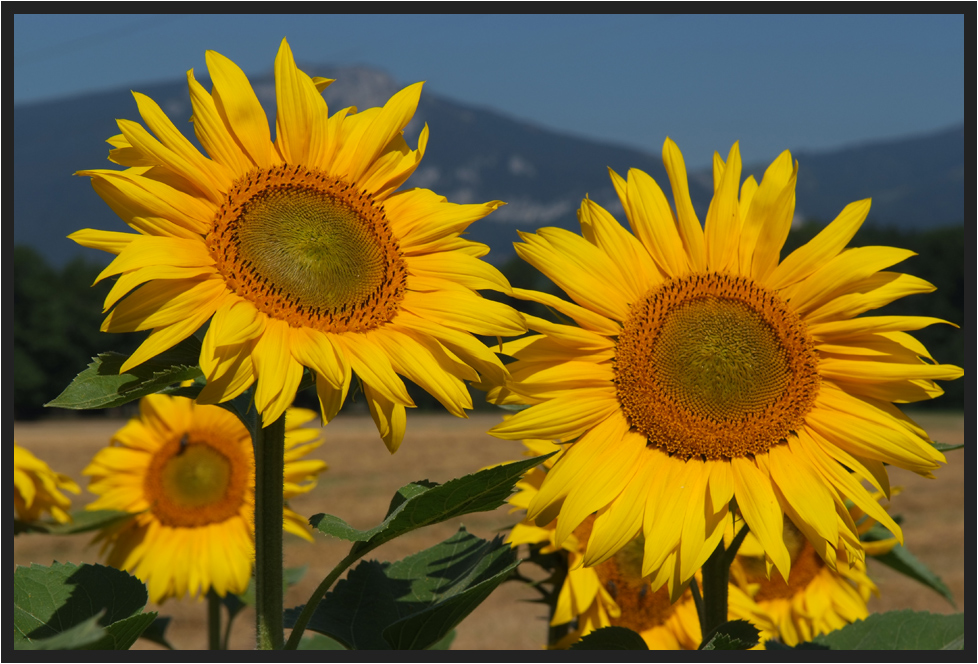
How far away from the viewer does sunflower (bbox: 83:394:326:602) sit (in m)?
3.47

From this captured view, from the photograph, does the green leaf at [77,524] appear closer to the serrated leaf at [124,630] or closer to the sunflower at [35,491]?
the sunflower at [35,491]

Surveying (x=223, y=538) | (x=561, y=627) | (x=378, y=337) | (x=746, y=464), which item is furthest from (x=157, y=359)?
(x=223, y=538)

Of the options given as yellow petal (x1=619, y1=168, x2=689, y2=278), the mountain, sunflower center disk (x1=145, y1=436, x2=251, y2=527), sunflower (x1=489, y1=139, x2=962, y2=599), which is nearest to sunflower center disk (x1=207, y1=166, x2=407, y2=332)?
sunflower (x1=489, y1=139, x2=962, y2=599)

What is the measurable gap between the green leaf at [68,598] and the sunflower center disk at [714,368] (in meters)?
1.08

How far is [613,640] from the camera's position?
6.35 feet

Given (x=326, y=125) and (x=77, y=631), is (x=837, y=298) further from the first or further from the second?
(x=77, y=631)

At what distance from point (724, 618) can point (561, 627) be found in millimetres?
869

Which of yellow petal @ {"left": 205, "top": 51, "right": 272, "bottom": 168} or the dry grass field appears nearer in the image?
yellow petal @ {"left": 205, "top": 51, "right": 272, "bottom": 168}

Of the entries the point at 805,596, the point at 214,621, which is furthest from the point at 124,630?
the point at 805,596

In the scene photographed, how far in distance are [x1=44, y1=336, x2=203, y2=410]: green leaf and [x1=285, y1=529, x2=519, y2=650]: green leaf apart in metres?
0.64

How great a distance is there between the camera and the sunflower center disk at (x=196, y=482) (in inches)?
140

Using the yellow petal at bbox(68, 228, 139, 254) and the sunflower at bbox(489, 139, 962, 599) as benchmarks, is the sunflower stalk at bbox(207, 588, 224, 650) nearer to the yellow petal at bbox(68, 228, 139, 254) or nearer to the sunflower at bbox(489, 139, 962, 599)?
the sunflower at bbox(489, 139, 962, 599)

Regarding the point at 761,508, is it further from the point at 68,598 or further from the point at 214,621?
the point at 214,621

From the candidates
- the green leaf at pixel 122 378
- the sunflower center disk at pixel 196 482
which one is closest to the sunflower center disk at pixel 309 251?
the green leaf at pixel 122 378
